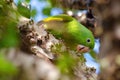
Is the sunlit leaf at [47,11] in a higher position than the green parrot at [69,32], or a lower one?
higher

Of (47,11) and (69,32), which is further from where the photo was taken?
(47,11)

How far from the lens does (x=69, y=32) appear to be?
1.34m

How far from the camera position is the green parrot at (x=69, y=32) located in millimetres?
1292

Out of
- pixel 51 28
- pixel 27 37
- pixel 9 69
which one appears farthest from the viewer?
pixel 51 28

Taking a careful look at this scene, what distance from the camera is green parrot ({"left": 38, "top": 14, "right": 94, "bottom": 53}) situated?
1292 mm

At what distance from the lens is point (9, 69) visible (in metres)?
0.40

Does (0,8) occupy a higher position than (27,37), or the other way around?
(0,8)

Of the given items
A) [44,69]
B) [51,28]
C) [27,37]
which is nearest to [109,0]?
[44,69]

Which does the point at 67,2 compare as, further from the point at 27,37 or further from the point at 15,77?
the point at 15,77

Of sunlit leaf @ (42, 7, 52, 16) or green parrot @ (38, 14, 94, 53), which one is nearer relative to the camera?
green parrot @ (38, 14, 94, 53)

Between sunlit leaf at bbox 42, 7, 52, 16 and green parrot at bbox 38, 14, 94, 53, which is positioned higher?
sunlit leaf at bbox 42, 7, 52, 16

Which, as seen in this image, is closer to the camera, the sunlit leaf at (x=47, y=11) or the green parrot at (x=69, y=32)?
the green parrot at (x=69, y=32)

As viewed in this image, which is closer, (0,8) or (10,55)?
(10,55)

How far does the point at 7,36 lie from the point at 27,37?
680mm
